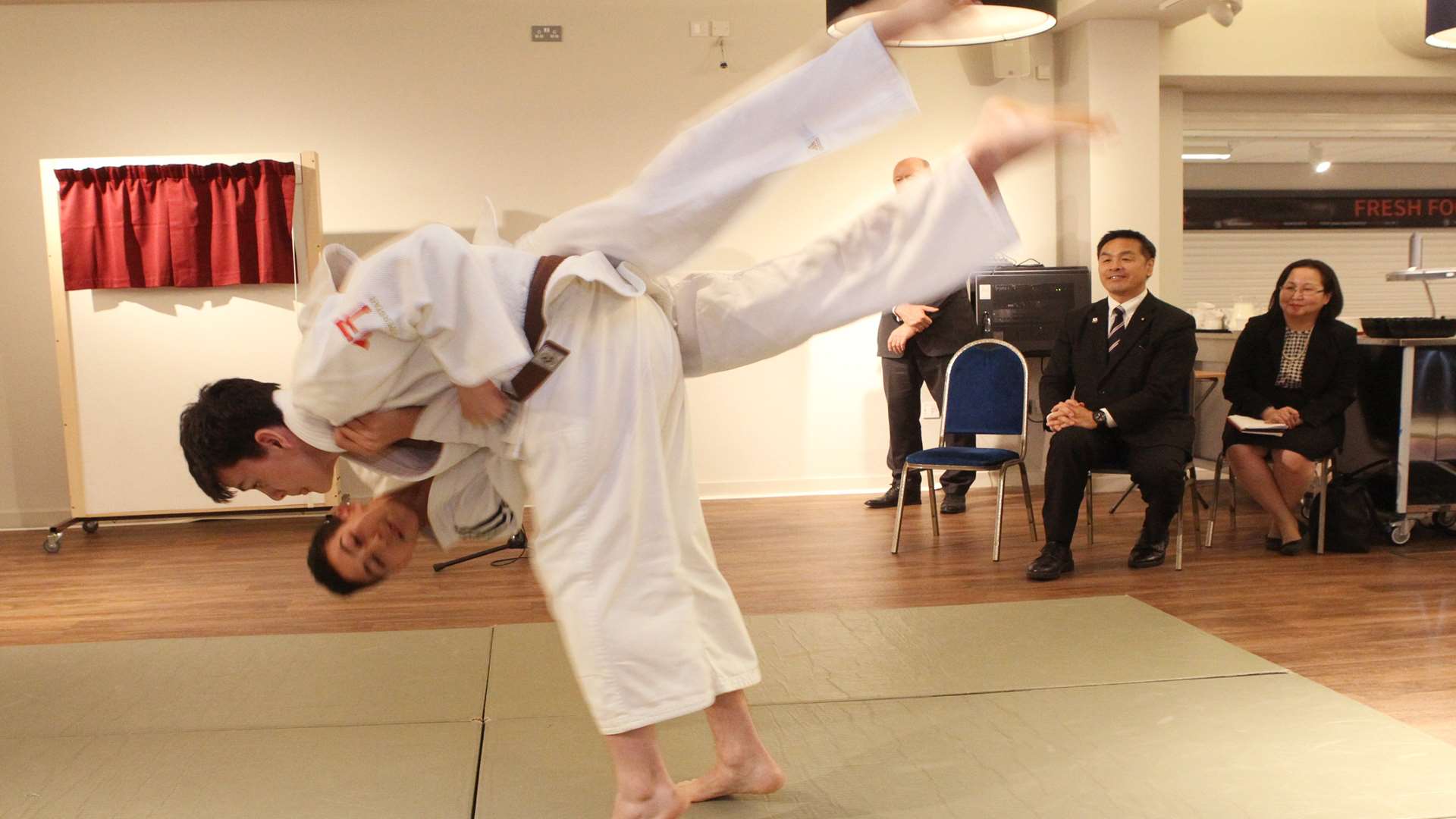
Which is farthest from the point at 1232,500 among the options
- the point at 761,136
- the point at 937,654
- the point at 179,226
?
the point at 179,226

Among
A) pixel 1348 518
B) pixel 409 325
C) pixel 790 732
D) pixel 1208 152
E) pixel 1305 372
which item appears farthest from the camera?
pixel 1208 152

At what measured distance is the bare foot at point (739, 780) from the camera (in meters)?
1.76

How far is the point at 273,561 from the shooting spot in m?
4.34

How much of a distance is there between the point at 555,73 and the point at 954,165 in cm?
442

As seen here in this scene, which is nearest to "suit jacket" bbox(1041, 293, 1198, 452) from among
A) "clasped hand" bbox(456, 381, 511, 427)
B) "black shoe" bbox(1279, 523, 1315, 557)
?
"black shoe" bbox(1279, 523, 1315, 557)

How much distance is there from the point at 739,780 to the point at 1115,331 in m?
2.67

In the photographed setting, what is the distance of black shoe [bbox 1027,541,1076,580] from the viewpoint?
3598 mm

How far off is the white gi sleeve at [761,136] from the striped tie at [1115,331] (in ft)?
8.44

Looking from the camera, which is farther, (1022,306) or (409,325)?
(1022,306)

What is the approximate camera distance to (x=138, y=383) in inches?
→ 199

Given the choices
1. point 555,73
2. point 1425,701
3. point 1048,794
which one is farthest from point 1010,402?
point 555,73

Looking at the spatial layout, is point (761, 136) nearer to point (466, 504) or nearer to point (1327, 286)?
point (466, 504)

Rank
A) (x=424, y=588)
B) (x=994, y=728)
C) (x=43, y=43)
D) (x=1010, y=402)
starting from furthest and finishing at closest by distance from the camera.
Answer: (x=43, y=43)
(x=1010, y=402)
(x=424, y=588)
(x=994, y=728)

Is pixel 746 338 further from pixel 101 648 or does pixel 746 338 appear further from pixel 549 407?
pixel 101 648
